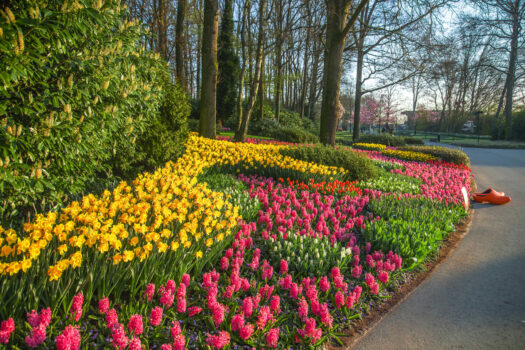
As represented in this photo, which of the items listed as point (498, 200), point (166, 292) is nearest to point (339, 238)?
point (166, 292)

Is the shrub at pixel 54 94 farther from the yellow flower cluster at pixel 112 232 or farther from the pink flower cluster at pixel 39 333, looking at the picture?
the pink flower cluster at pixel 39 333

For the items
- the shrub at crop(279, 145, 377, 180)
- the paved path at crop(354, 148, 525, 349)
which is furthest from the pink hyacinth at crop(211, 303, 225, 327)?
the shrub at crop(279, 145, 377, 180)

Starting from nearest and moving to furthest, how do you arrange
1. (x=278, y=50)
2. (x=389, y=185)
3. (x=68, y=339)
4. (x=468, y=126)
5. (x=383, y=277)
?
(x=68, y=339), (x=383, y=277), (x=389, y=185), (x=278, y=50), (x=468, y=126)

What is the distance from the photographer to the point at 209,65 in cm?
1040

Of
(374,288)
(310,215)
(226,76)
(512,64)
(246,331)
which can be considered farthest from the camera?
(512,64)

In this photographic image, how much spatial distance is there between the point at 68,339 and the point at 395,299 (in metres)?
2.75

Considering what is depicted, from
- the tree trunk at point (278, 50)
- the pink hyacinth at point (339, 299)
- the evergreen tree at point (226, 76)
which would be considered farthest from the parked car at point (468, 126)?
the pink hyacinth at point (339, 299)

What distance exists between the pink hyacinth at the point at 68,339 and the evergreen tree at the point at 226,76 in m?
22.9

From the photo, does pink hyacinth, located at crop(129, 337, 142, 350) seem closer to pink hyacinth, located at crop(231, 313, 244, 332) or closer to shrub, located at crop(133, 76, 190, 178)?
pink hyacinth, located at crop(231, 313, 244, 332)

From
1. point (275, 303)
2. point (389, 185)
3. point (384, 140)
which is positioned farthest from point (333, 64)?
point (384, 140)

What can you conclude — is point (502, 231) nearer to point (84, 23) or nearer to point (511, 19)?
point (84, 23)

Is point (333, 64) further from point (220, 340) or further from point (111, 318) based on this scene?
point (111, 318)

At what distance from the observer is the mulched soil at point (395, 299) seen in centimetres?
252

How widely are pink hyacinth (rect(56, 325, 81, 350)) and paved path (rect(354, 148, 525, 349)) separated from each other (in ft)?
6.29
